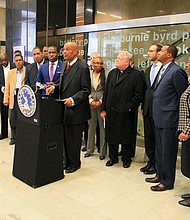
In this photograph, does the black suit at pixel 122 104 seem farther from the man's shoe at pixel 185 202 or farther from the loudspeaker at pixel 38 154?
the man's shoe at pixel 185 202

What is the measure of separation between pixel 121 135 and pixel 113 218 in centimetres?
130

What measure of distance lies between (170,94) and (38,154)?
4.93 feet

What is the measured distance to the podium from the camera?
296 centimetres

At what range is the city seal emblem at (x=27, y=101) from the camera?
290 cm

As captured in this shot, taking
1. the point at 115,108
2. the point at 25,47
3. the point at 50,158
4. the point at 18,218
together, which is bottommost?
the point at 18,218

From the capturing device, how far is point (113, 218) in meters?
2.46

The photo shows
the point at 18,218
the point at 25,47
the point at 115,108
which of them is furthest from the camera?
the point at 25,47

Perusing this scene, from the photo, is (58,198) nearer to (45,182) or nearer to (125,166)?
(45,182)

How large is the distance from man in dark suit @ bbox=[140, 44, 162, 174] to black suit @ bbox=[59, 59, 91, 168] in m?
0.72

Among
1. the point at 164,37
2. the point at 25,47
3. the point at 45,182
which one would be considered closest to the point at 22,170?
the point at 45,182

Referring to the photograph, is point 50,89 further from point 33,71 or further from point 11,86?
point 11,86

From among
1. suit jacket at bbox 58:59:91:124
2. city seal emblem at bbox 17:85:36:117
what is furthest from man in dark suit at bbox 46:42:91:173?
city seal emblem at bbox 17:85:36:117

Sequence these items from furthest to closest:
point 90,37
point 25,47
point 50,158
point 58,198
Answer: point 25,47
point 90,37
point 50,158
point 58,198

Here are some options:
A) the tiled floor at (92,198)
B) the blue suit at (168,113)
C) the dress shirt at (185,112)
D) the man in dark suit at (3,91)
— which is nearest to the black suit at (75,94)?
the tiled floor at (92,198)
